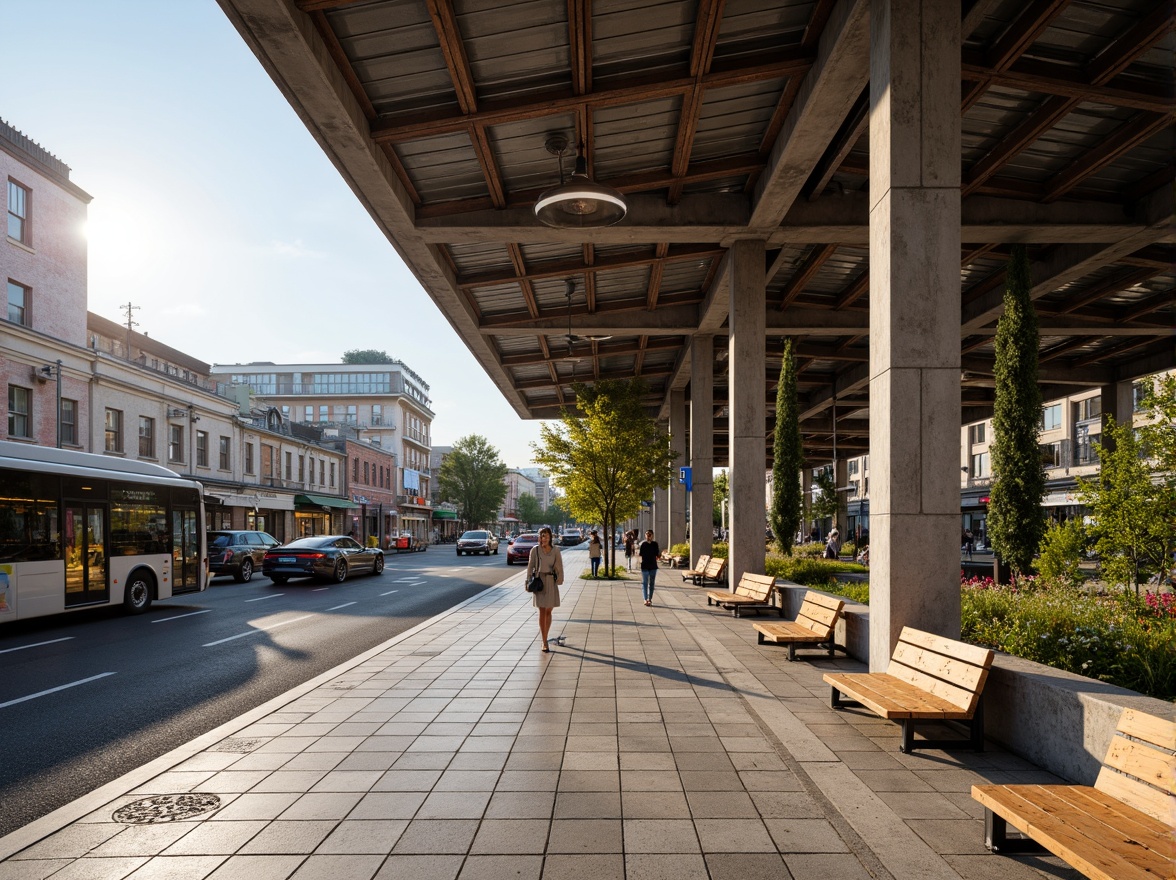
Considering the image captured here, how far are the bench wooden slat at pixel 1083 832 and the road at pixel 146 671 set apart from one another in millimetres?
5847

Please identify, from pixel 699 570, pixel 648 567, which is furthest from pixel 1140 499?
pixel 699 570

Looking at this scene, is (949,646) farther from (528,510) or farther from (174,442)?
(528,510)

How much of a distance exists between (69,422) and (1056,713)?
3176 centimetres

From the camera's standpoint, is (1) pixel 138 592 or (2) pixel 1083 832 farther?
(1) pixel 138 592

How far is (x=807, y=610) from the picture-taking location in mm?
10977

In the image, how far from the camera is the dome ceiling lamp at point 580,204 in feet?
31.5

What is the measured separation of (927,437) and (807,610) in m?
4.27

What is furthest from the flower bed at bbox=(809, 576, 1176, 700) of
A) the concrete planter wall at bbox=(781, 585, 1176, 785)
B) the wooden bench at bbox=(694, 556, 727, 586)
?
the wooden bench at bbox=(694, 556, 727, 586)

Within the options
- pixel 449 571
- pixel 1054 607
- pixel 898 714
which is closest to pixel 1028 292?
pixel 1054 607

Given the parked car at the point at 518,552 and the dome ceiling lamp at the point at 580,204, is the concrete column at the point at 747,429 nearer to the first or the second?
the dome ceiling lamp at the point at 580,204

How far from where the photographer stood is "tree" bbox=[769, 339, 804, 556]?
65.2 ft

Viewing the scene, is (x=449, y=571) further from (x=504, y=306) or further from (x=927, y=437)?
(x=927, y=437)

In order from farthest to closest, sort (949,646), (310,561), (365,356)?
1. (365,356)
2. (310,561)
3. (949,646)

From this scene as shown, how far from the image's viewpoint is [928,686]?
6.51 m
